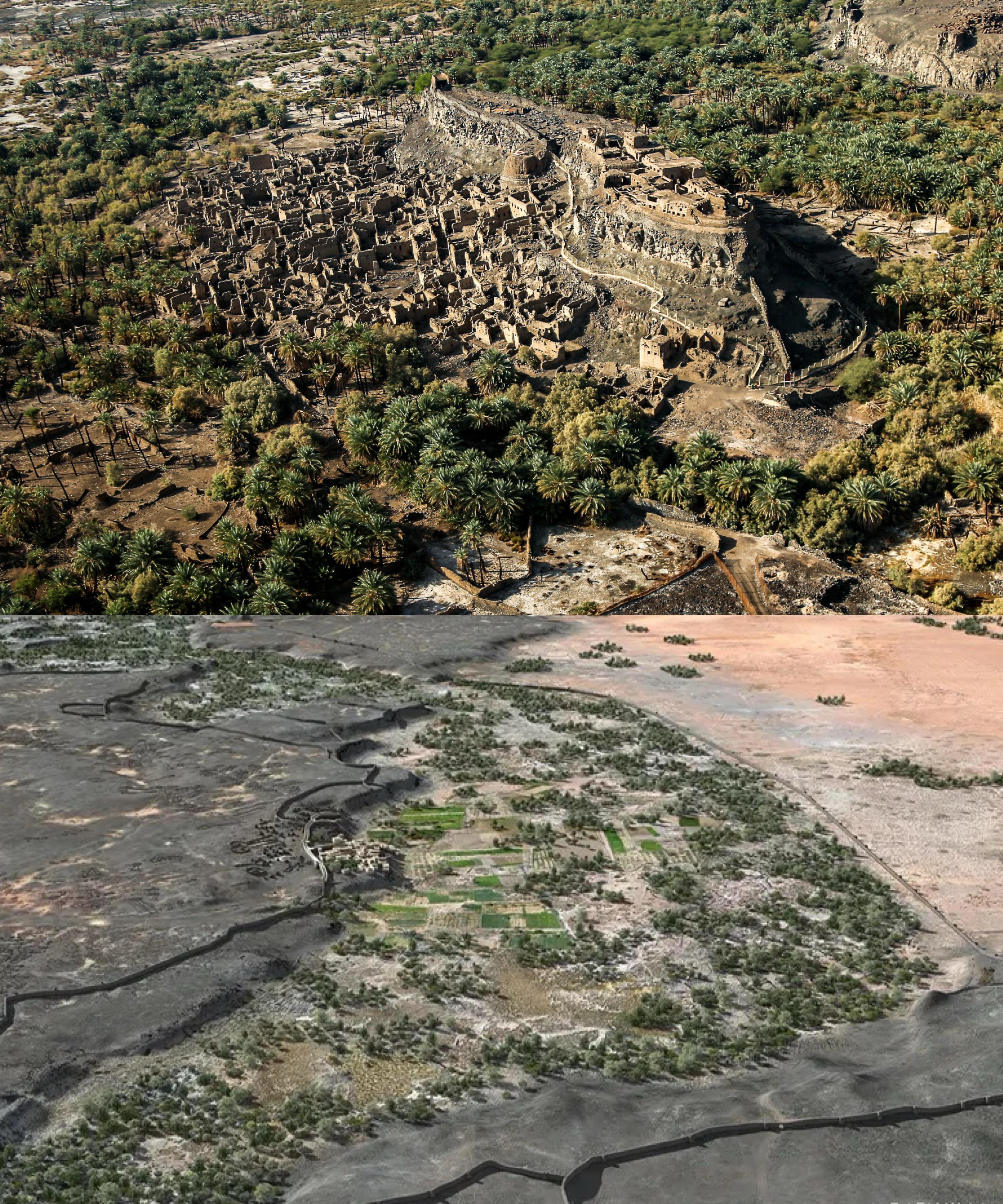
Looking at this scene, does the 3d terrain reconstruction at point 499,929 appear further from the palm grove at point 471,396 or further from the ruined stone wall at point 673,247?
the ruined stone wall at point 673,247

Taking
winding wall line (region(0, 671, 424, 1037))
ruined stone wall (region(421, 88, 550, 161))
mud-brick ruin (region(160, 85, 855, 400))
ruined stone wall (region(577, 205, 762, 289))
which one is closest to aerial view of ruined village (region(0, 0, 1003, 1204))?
winding wall line (region(0, 671, 424, 1037))

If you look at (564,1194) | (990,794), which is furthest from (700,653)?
(564,1194)

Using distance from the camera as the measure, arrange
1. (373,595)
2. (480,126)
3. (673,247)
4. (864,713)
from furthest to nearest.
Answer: (480,126), (673,247), (373,595), (864,713)

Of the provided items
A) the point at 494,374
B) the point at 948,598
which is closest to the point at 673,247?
the point at 494,374

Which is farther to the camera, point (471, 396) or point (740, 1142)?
point (471, 396)

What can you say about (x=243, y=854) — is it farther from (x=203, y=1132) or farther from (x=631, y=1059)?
(x=631, y=1059)

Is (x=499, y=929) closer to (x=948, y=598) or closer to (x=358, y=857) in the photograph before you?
(x=358, y=857)

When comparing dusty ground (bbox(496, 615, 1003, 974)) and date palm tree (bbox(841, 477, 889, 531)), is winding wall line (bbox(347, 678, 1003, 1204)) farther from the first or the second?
date palm tree (bbox(841, 477, 889, 531))
